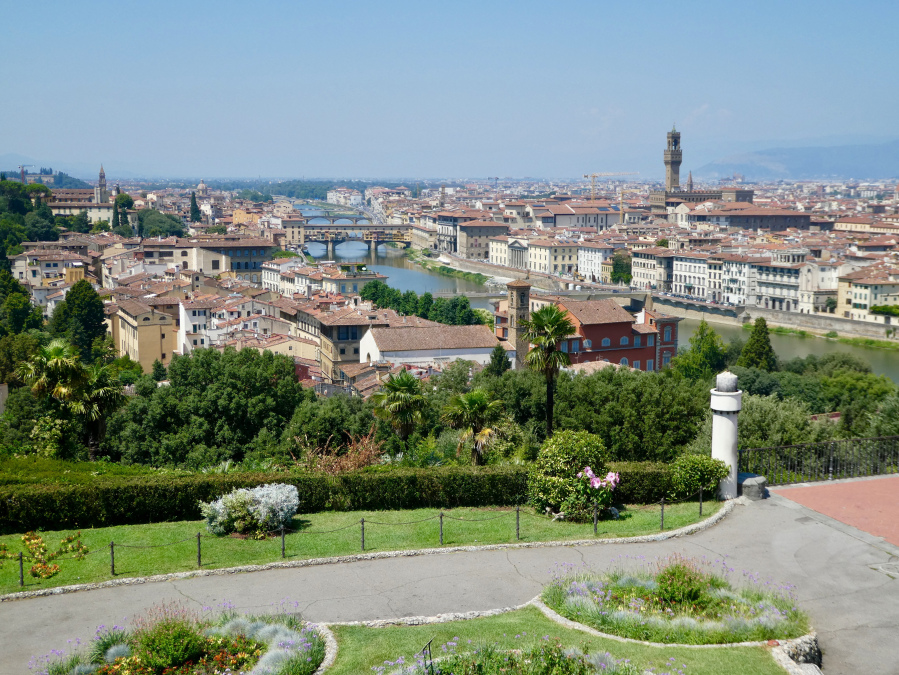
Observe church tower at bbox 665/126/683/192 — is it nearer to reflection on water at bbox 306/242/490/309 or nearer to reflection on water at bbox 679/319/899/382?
reflection on water at bbox 306/242/490/309

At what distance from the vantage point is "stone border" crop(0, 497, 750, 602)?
21.4ft

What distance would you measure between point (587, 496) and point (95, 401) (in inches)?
269

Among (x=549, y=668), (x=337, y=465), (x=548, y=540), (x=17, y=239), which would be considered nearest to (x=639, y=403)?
(x=337, y=465)

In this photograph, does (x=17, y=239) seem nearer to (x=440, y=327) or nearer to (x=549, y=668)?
(x=440, y=327)

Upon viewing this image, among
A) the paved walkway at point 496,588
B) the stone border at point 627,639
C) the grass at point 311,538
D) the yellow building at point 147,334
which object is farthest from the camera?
the yellow building at point 147,334

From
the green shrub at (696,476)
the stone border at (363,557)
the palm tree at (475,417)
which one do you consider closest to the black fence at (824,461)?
the green shrub at (696,476)

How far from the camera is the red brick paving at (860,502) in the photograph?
7.93 m

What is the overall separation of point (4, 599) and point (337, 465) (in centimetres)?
395

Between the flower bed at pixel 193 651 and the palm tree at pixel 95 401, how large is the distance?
648 centimetres

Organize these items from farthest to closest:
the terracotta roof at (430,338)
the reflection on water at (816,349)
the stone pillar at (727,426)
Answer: the reflection on water at (816,349) → the terracotta roof at (430,338) → the stone pillar at (727,426)

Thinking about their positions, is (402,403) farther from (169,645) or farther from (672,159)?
(672,159)

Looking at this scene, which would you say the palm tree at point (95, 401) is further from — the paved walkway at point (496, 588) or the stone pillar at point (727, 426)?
the stone pillar at point (727, 426)

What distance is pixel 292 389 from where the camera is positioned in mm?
16844

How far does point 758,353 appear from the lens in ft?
109
